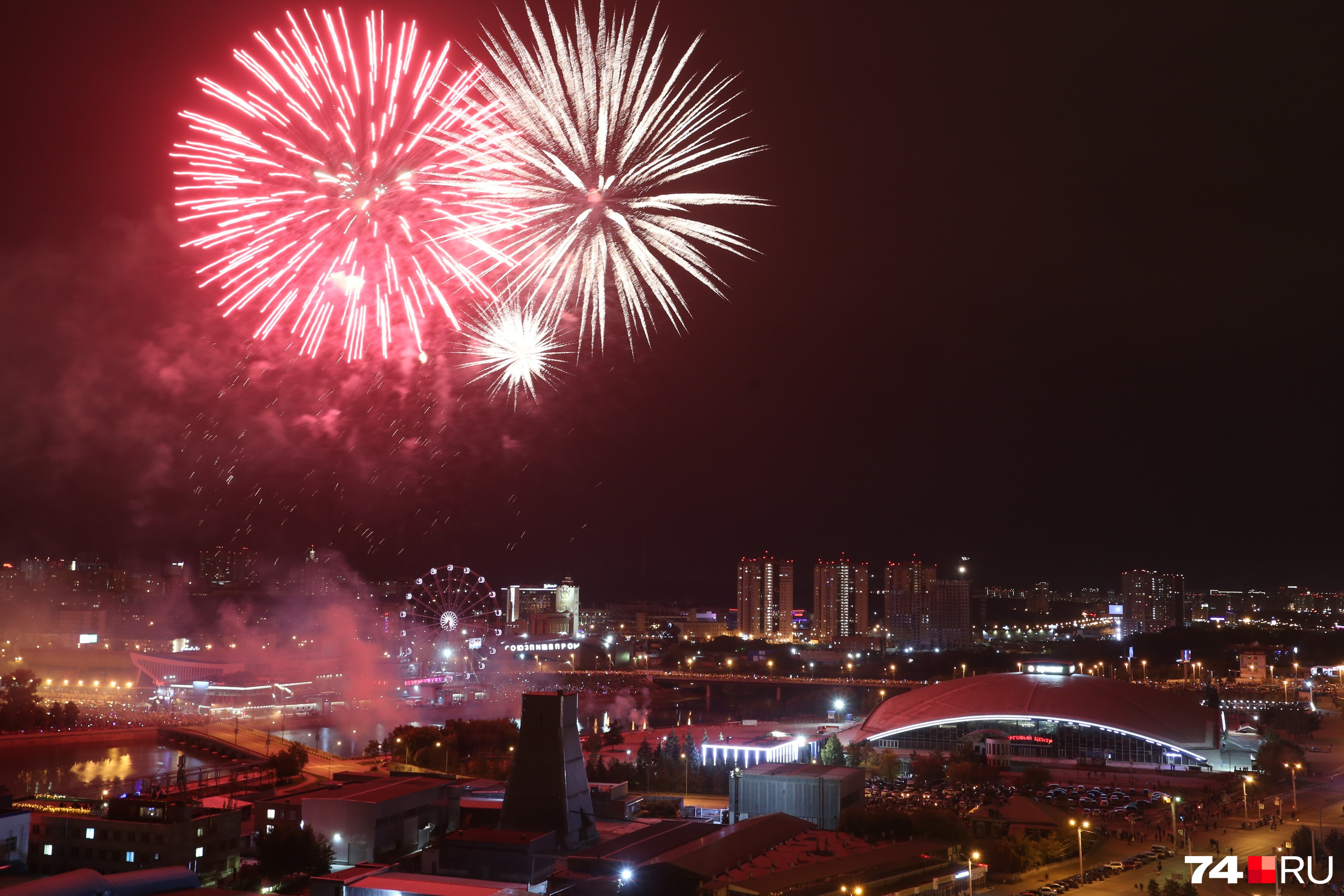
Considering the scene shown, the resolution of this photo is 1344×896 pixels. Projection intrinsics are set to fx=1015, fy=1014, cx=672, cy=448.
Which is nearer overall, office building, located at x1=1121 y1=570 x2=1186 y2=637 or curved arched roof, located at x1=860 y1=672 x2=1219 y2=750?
curved arched roof, located at x1=860 y1=672 x2=1219 y2=750

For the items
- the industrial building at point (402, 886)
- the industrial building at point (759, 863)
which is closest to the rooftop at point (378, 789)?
the industrial building at point (402, 886)

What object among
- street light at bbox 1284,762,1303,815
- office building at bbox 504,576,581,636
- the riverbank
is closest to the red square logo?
street light at bbox 1284,762,1303,815

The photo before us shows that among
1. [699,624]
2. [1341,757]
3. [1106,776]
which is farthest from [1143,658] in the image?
[699,624]

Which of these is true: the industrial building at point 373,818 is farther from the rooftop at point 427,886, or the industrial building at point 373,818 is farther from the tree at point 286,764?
the tree at point 286,764

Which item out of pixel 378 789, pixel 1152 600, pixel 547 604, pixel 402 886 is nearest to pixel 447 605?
pixel 378 789

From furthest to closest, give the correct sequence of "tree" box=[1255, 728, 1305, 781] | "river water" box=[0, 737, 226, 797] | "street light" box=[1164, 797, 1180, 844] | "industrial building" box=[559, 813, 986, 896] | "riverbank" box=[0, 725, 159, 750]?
"riverbank" box=[0, 725, 159, 750]
"river water" box=[0, 737, 226, 797]
"tree" box=[1255, 728, 1305, 781]
"street light" box=[1164, 797, 1180, 844]
"industrial building" box=[559, 813, 986, 896]

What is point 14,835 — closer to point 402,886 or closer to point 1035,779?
point 402,886

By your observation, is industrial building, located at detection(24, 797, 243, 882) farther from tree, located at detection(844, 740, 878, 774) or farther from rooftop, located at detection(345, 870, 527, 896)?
tree, located at detection(844, 740, 878, 774)
